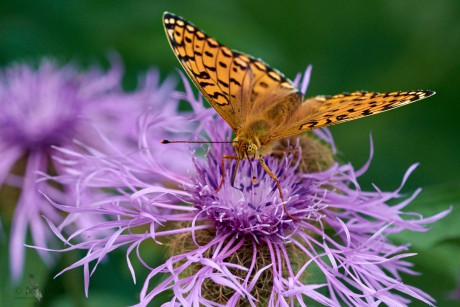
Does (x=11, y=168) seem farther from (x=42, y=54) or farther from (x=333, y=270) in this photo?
(x=333, y=270)

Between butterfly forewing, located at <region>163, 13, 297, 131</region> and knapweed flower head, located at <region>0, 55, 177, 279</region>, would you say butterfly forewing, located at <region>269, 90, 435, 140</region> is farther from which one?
knapweed flower head, located at <region>0, 55, 177, 279</region>

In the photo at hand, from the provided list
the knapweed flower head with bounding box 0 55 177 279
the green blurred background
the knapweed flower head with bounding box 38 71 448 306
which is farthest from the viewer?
the green blurred background

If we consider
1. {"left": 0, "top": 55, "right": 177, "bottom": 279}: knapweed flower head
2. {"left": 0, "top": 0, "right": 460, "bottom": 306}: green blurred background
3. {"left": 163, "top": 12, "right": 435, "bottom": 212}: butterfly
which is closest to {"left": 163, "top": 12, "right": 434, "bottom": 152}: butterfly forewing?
{"left": 163, "top": 12, "right": 435, "bottom": 212}: butterfly

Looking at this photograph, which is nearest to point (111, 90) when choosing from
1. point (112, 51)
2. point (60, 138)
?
point (112, 51)

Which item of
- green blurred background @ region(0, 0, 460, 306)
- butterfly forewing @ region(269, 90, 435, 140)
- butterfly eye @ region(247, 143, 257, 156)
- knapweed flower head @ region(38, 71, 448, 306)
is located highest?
green blurred background @ region(0, 0, 460, 306)

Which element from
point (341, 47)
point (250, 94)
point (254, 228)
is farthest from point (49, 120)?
point (341, 47)

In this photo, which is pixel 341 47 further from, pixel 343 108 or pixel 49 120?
pixel 343 108
